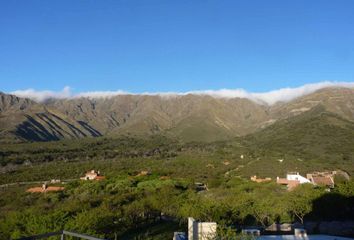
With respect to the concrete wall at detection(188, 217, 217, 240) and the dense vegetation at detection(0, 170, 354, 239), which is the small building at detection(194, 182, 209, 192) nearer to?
the dense vegetation at detection(0, 170, 354, 239)

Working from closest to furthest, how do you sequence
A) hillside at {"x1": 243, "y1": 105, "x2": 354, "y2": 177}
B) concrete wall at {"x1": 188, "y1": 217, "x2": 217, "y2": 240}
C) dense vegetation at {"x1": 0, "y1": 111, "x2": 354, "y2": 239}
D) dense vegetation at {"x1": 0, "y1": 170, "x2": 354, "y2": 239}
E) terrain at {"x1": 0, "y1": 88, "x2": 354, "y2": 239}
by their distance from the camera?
concrete wall at {"x1": 188, "y1": 217, "x2": 217, "y2": 240}
dense vegetation at {"x1": 0, "y1": 170, "x2": 354, "y2": 239}
terrain at {"x1": 0, "y1": 88, "x2": 354, "y2": 239}
dense vegetation at {"x1": 0, "y1": 111, "x2": 354, "y2": 239}
hillside at {"x1": 243, "y1": 105, "x2": 354, "y2": 177}

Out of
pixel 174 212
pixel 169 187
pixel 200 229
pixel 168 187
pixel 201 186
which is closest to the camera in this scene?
pixel 200 229

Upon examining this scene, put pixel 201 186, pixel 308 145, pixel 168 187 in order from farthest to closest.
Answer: pixel 308 145
pixel 201 186
pixel 168 187

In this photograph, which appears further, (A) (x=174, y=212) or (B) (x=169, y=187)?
(B) (x=169, y=187)

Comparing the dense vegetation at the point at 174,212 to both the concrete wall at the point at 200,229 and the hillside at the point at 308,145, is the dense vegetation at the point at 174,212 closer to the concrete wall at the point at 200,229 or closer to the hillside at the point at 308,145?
the concrete wall at the point at 200,229

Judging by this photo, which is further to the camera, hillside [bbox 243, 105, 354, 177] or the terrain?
hillside [bbox 243, 105, 354, 177]

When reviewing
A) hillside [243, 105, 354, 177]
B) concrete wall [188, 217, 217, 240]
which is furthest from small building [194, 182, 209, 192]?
concrete wall [188, 217, 217, 240]

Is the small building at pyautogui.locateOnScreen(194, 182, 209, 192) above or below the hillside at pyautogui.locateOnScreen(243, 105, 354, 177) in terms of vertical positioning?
below

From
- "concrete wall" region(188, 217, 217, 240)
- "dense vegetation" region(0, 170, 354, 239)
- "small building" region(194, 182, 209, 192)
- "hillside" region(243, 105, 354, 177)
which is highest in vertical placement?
"hillside" region(243, 105, 354, 177)

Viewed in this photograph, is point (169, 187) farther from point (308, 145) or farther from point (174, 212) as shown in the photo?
point (308, 145)

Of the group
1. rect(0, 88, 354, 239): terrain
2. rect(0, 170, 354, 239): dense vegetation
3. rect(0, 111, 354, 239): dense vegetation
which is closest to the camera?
rect(0, 170, 354, 239): dense vegetation

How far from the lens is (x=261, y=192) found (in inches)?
2028

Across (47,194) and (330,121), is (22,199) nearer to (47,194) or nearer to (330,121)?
(47,194)

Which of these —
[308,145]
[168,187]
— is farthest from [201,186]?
[308,145]
